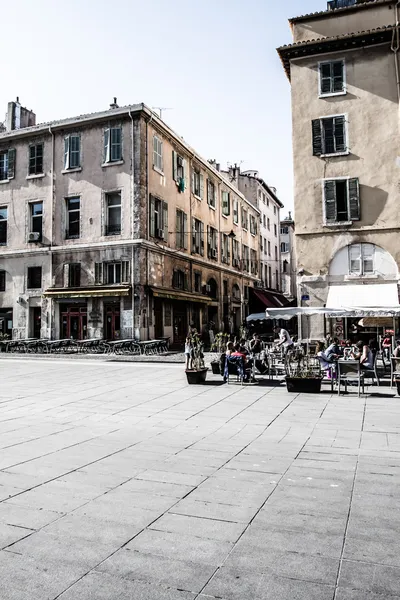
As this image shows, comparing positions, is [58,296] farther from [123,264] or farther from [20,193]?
[20,193]

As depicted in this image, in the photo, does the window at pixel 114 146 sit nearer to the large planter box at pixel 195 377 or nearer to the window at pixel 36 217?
the window at pixel 36 217

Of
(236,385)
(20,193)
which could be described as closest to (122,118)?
(20,193)

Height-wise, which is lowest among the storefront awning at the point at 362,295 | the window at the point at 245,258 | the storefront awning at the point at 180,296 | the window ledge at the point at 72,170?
the storefront awning at the point at 362,295

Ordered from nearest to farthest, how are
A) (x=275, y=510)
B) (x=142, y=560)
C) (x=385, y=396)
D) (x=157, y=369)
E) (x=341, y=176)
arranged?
(x=142, y=560), (x=275, y=510), (x=385, y=396), (x=157, y=369), (x=341, y=176)

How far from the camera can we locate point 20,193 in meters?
29.3

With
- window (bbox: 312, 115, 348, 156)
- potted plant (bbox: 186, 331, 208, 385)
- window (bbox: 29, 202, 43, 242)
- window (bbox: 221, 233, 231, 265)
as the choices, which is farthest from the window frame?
window (bbox: 221, 233, 231, 265)

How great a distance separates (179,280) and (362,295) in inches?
536

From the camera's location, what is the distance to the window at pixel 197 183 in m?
34.0

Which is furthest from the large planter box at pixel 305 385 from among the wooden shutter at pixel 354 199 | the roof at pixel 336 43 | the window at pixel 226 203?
the window at pixel 226 203

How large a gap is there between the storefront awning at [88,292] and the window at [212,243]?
11707mm

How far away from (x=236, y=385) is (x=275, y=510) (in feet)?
27.3

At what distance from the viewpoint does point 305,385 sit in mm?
11234

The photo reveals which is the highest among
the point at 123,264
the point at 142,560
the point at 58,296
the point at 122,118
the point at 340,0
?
the point at 340,0

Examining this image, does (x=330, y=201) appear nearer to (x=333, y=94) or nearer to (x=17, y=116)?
(x=333, y=94)
